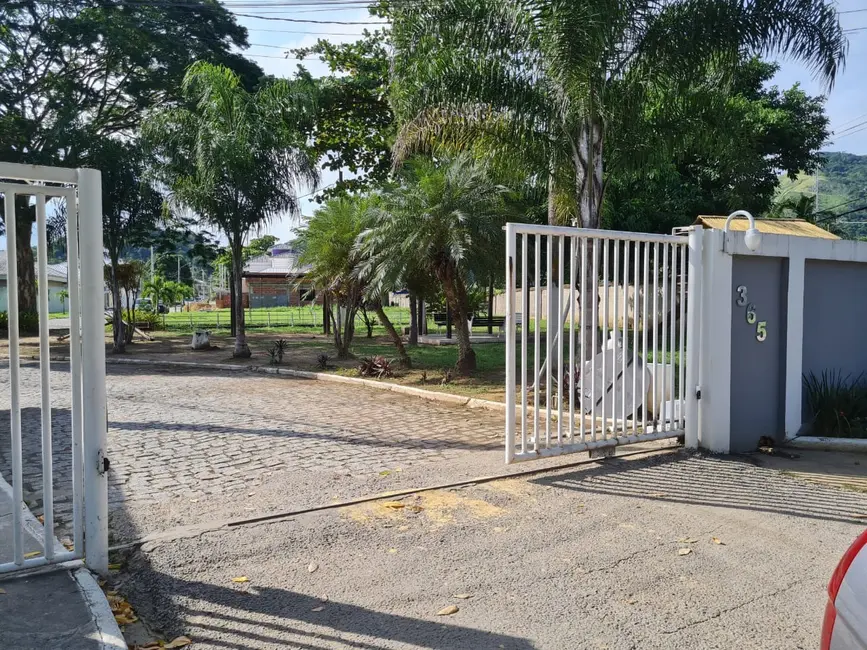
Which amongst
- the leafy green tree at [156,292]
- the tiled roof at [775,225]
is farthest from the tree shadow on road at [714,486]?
the leafy green tree at [156,292]

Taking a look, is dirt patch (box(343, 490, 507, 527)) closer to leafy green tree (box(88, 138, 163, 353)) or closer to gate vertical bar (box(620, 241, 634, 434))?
gate vertical bar (box(620, 241, 634, 434))

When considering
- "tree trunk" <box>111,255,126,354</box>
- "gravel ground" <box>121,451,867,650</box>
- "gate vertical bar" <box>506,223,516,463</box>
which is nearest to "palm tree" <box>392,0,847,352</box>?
"gate vertical bar" <box>506,223,516,463</box>

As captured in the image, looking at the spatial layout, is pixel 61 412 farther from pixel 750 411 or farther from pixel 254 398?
pixel 750 411

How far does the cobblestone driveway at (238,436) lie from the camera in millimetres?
6336

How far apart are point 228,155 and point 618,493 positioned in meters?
14.2

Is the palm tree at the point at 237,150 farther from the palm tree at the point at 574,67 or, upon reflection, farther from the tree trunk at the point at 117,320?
the palm tree at the point at 574,67

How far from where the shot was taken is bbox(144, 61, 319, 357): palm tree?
57.6ft

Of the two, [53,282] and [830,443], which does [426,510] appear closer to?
[830,443]

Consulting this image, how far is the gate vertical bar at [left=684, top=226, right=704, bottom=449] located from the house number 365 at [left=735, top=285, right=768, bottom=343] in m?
0.47

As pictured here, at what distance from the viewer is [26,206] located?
2425cm

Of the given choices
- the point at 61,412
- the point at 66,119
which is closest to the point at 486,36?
the point at 61,412

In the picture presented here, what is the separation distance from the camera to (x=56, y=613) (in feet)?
11.5

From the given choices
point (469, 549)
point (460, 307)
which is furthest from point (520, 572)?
point (460, 307)

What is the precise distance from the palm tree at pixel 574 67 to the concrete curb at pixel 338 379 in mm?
2042
